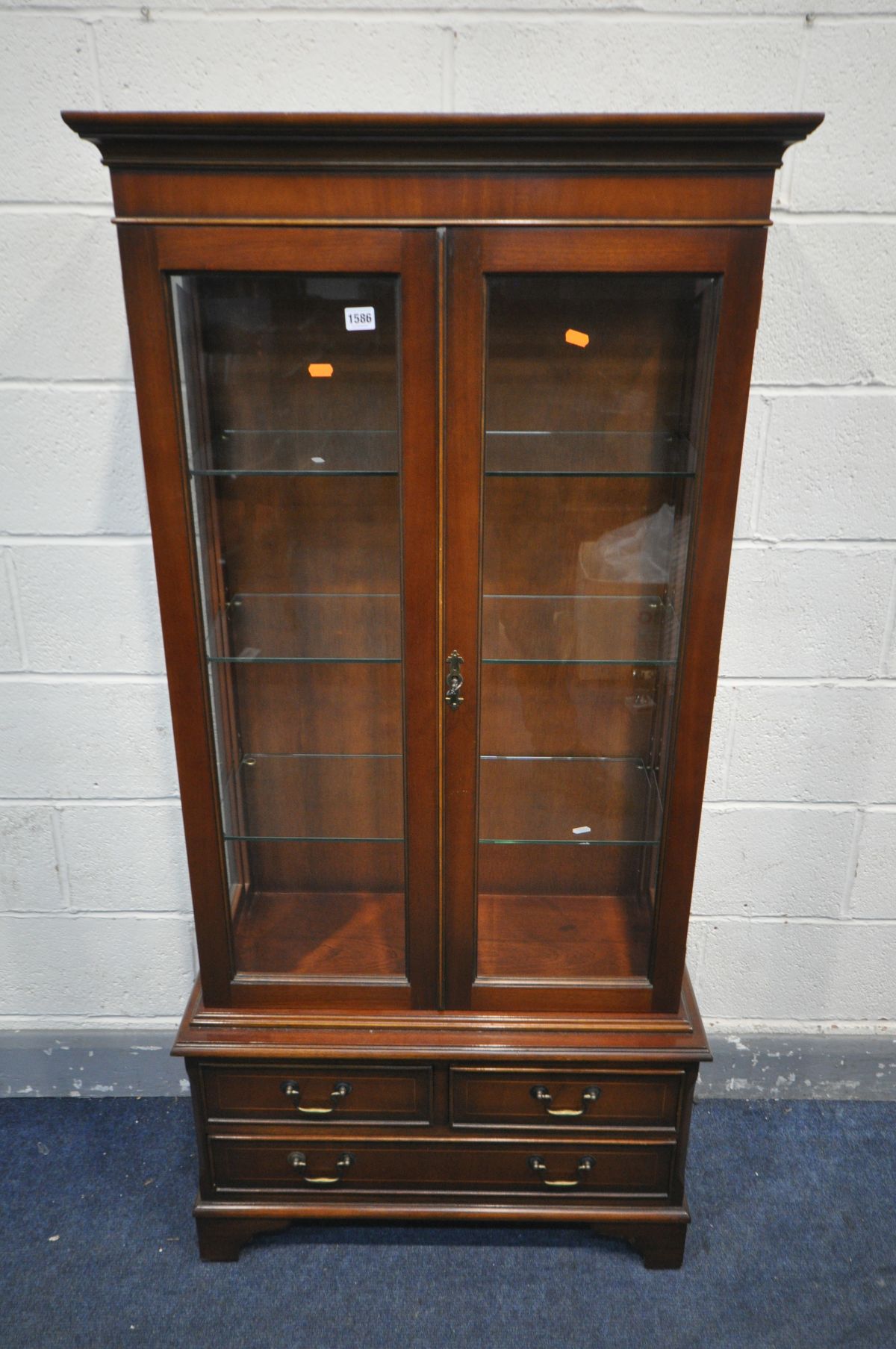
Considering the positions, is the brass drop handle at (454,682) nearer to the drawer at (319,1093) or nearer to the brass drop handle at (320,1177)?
the drawer at (319,1093)

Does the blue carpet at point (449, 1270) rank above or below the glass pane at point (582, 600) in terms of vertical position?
below

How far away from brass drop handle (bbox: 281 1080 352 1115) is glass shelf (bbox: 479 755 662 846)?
478mm

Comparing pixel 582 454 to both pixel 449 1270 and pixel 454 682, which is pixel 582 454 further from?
pixel 449 1270

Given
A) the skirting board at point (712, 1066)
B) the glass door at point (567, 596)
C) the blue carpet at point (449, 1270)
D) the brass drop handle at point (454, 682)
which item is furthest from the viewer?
the skirting board at point (712, 1066)

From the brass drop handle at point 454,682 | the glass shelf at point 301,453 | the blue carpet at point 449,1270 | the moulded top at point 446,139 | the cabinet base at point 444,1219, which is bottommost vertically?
the blue carpet at point 449,1270

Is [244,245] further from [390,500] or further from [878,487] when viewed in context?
[878,487]

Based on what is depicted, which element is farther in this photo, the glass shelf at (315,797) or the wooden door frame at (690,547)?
the glass shelf at (315,797)

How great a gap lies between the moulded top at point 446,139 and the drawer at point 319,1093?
1308mm

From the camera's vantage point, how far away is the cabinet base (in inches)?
63.3

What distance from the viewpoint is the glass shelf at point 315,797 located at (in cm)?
150

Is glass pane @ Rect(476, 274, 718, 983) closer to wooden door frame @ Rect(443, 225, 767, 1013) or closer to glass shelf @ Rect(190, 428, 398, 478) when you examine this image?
wooden door frame @ Rect(443, 225, 767, 1013)

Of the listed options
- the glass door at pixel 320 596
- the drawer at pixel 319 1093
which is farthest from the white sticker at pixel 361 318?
the drawer at pixel 319 1093

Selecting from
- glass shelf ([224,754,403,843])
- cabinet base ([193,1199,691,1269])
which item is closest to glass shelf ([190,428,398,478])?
glass shelf ([224,754,403,843])

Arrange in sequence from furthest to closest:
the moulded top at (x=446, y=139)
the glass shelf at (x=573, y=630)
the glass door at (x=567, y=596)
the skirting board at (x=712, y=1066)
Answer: the skirting board at (x=712, y=1066)
the glass shelf at (x=573, y=630)
the glass door at (x=567, y=596)
the moulded top at (x=446, y=139)
